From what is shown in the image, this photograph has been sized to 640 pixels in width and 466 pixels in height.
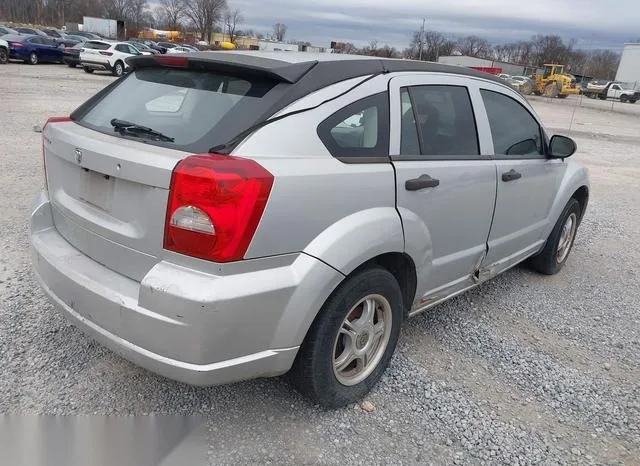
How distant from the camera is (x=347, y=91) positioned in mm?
2676

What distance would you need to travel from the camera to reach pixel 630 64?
77.8 m

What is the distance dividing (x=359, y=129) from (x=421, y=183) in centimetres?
48

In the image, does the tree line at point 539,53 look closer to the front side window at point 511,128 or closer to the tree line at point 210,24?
the tree line at point 210,24

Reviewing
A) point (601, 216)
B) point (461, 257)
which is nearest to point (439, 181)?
point (461, 257)

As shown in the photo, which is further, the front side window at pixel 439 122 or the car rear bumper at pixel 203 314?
the front side window at pixel 439 122

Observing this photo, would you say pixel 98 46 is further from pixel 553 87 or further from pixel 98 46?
pixel 553 87

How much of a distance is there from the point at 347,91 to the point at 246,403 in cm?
172

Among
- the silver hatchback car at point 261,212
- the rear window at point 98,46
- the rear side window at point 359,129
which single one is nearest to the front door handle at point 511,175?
the silver hatchback car at point 261,212

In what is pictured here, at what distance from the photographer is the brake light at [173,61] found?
2.77 m

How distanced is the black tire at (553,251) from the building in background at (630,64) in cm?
8410

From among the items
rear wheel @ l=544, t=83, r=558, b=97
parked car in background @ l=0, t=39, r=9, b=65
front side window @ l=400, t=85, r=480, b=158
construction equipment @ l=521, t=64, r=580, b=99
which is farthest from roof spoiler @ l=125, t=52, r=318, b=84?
rear wheel @ l=544, t=83, r=558, b=97

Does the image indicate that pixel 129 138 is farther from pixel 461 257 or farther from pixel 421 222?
pixel 461 257

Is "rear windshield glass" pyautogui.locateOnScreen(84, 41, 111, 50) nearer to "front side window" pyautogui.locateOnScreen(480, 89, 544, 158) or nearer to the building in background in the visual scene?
"front side window" pyautogui.locateOnScreen(480, 89, 544, 158)

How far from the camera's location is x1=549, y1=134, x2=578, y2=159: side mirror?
14.3ft
